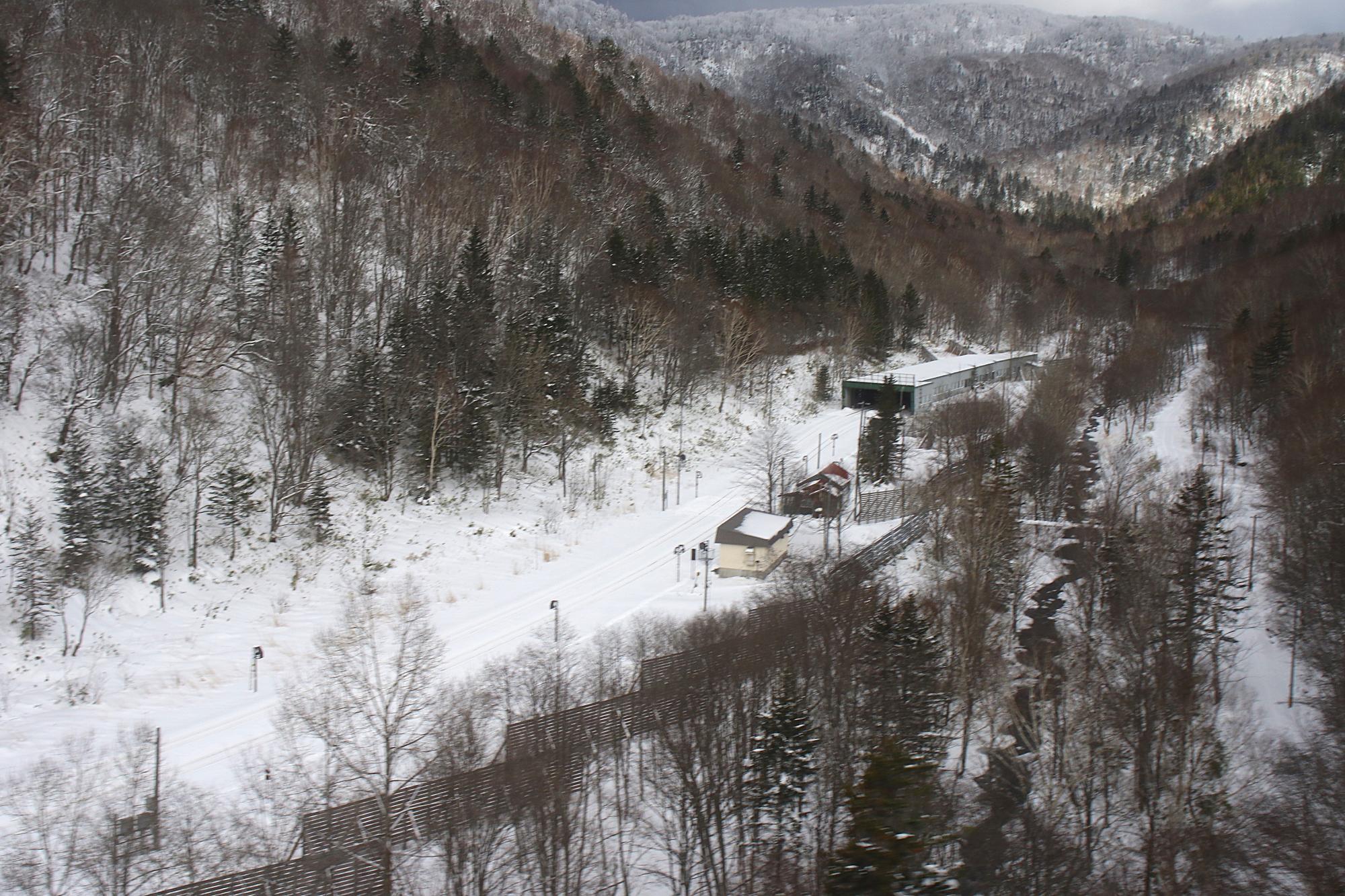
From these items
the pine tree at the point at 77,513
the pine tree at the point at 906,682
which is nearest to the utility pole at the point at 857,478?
the pine tree at the point at 906,682

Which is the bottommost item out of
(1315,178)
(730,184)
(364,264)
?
(364,264)

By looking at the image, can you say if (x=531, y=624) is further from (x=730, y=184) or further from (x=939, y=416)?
(x=730, y=184)

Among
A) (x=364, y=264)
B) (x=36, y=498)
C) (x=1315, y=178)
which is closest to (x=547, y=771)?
(x=36, y=498)

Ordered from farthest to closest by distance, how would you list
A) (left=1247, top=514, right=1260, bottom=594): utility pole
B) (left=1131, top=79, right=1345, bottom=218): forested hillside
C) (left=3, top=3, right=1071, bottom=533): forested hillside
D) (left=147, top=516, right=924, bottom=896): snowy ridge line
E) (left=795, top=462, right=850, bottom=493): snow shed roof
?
1. (left=1131, top=79, right=1345, bottom=218): forested hillside
2. (left=795, top=462, right=850, bottom=493): snow shed roof
3. (left=3, top=3, right=1071, bottom=533): forested hillside
4. (left=1247, top=514, right=1260, bottom=594): utility pole
5. (left=147, top=516, right=924, bottom=896): snowy ridge line

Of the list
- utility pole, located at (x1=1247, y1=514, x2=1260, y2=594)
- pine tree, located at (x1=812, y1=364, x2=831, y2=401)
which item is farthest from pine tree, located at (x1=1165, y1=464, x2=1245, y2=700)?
pine tree, located at (x1=812, y1=364, x2=831, y2=401)

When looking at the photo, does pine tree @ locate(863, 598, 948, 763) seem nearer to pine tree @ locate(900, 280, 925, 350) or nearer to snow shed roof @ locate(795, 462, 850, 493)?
snow shed roof @ locate(795, 462, 850, 493)

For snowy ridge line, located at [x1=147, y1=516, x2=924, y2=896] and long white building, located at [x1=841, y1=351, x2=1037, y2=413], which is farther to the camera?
long white building, located at [x1=841, y1=351, x2=1037, y2=413]

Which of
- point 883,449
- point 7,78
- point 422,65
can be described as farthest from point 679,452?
point 422,65
